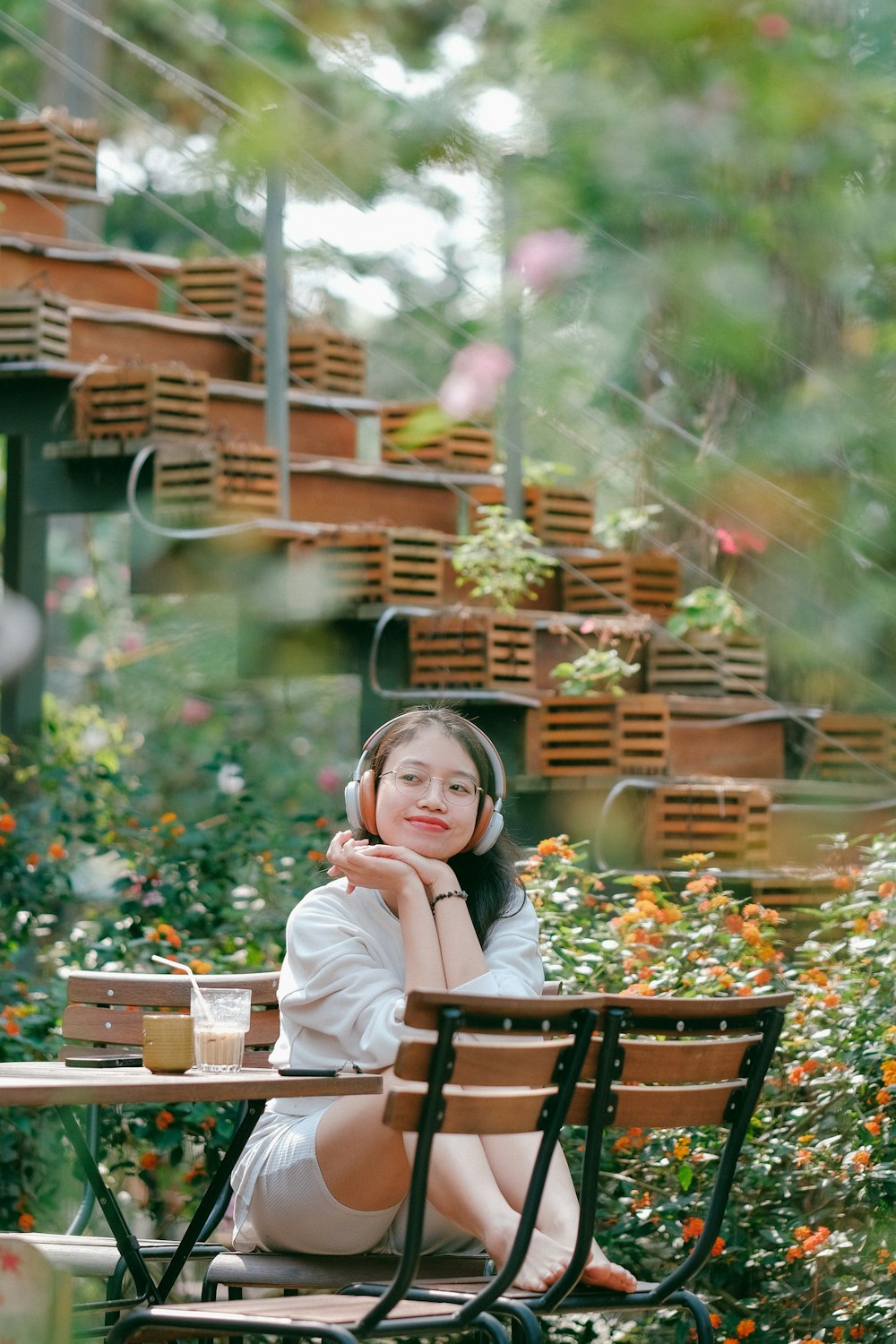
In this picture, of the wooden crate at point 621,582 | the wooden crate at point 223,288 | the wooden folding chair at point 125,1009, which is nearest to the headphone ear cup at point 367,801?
the wooden folding chair at point 125,1009

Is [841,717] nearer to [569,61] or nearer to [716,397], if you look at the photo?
[716,397]

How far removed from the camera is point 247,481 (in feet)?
15.3

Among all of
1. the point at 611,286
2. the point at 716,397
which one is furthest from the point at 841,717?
the point at 611,286

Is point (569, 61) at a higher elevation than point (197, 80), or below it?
below

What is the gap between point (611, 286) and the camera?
117cm

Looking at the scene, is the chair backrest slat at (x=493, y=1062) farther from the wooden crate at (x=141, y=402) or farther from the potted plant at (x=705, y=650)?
the wooden crate at (x=141, y=402)

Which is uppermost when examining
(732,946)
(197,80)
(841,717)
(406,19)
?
(197,80)

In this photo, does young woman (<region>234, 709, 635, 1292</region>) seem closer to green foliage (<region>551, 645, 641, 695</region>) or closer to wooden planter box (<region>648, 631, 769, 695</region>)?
green foliage (<region>551, 645, 641, 695</region>)

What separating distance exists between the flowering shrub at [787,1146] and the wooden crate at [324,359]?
233 cm

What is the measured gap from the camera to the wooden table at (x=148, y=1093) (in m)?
2.08

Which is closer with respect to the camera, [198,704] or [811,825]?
[811,825]

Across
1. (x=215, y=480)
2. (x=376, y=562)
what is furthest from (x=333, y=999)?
(x=215, y=480)

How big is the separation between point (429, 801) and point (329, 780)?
6650mm

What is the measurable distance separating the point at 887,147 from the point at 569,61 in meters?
0.18
